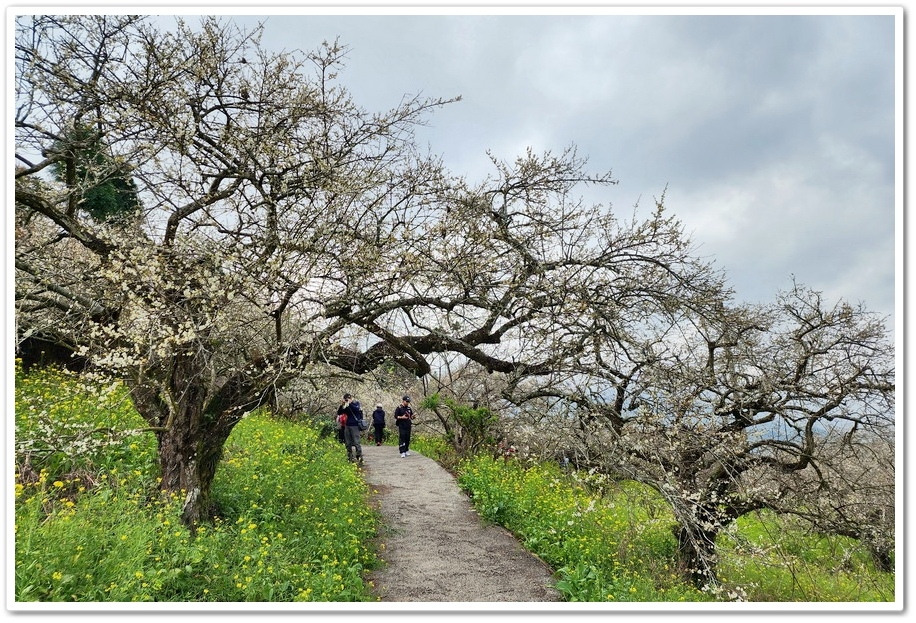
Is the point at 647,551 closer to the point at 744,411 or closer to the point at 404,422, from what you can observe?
the point at 744,411

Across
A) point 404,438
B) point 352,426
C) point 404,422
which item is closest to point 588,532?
point 352,426

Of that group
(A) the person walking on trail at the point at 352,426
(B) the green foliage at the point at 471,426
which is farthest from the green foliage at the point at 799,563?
(A) the person walking on trail at the point at 352,426

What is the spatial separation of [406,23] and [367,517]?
5.62 m

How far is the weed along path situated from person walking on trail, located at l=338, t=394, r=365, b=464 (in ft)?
4.55

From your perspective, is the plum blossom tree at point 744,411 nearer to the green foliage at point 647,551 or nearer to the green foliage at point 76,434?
the green foliage at point 647,551

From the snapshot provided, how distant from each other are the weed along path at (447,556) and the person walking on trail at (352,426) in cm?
139

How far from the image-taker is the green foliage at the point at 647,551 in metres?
4.17

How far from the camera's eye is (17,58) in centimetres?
375

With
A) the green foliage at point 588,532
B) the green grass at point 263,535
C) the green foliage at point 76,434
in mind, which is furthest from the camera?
the green foliage at point 588,532

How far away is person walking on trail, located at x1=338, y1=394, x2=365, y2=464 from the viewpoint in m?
9.63

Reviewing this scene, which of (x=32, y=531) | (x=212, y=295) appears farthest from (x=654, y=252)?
(x=32, y=531)

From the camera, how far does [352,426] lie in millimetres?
9891

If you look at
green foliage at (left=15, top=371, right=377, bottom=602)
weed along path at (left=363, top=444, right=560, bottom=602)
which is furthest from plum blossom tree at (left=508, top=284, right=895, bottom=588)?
green foliage at (left=15, top=371, right=377, bottom=602)
